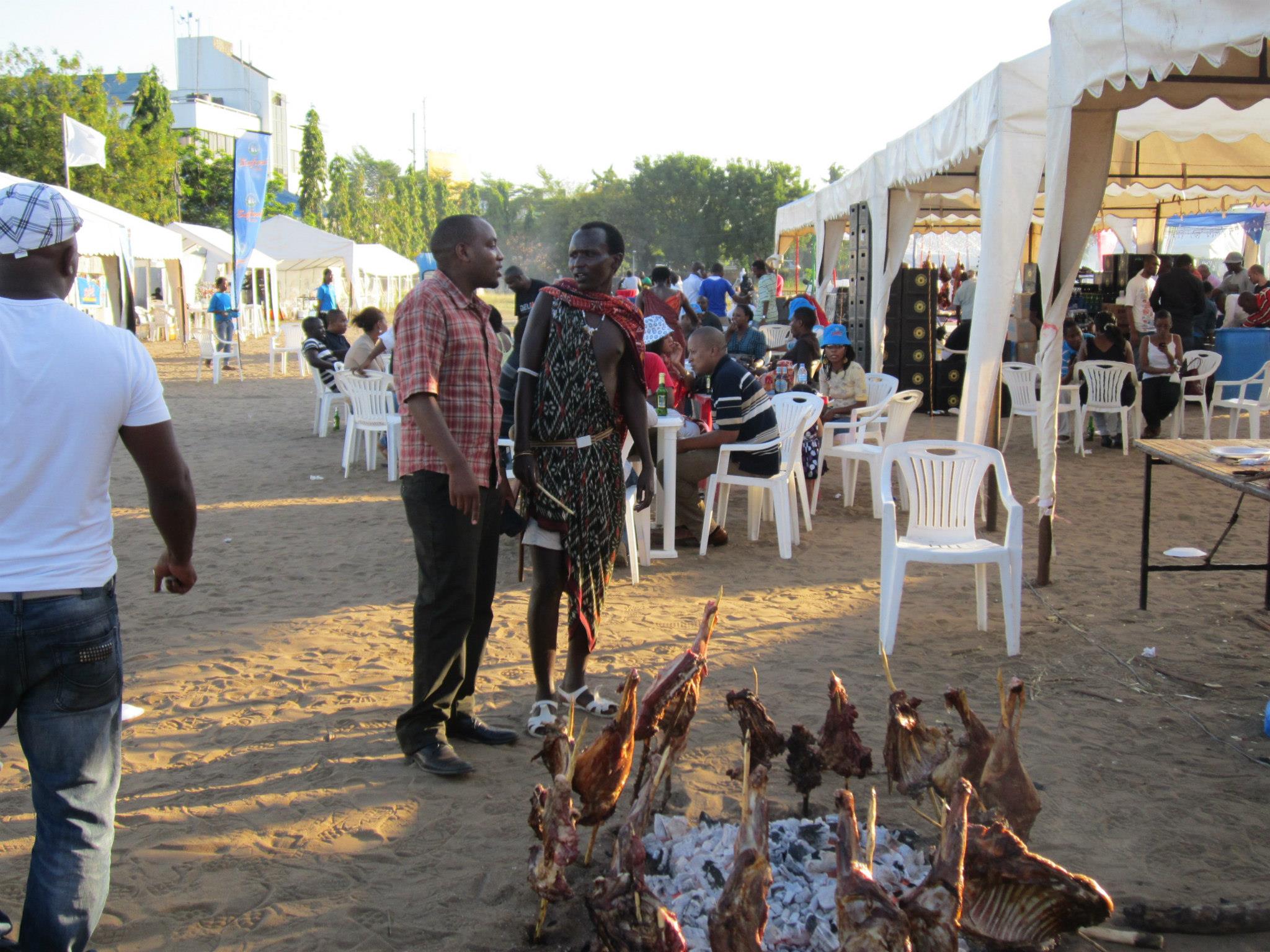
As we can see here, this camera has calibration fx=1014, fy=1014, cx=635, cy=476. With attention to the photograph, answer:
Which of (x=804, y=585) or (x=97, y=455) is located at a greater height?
(x=97, y=455)

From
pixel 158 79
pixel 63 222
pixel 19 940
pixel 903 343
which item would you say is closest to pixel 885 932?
pixel 19 940

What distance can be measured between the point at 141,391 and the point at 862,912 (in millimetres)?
1880

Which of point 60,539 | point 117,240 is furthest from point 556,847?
point 117,240

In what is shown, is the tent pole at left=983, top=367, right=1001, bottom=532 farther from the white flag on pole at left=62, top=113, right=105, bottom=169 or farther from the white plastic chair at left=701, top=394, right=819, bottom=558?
the white flag on pole at left=62, top=113, right=105, bottom=169

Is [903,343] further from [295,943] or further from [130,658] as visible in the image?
[295,943]

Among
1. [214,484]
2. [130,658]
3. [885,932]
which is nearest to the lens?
[885,932]

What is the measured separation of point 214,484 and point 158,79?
4015 centimetres

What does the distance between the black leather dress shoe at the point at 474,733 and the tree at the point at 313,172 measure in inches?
1874

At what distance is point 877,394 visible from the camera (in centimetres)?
913

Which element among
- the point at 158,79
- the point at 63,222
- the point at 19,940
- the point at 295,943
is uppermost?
the point at 158,79

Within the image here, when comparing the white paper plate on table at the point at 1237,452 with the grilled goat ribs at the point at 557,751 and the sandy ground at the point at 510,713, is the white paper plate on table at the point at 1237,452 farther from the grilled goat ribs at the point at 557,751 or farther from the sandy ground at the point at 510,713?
the grilled goat ribs at the point at 557,751

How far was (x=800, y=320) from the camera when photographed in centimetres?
978

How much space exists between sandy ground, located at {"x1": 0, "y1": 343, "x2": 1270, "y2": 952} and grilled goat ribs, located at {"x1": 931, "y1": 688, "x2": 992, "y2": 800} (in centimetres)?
48

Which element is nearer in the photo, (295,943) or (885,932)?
(885,932)
